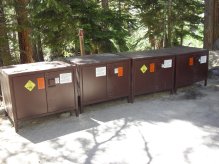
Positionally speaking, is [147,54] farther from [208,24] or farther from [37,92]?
[208,24]

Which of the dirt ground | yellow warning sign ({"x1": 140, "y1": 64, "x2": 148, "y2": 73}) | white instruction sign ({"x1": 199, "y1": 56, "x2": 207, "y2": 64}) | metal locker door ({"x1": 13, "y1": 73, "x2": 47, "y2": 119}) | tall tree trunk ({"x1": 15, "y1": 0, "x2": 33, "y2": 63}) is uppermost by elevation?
tall tree trunk ({"x1": 15, "y1": 0, "x2": 33, "y2": 63})

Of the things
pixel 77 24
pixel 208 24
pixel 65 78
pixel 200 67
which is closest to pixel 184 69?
pixel 200 67

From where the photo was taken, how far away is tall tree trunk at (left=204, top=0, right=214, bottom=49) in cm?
1149

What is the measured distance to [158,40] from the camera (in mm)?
14555

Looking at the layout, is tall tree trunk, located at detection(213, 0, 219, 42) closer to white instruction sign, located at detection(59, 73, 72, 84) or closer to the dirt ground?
the dirt ground

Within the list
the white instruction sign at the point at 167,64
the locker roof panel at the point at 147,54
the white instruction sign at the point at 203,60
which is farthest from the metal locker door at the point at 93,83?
the white instruction sign at the point at 203,60

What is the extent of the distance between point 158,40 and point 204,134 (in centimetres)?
951

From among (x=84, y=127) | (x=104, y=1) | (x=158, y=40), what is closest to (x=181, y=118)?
(x=84, y=127)

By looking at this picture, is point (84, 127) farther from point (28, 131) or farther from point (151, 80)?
point (151, 80)

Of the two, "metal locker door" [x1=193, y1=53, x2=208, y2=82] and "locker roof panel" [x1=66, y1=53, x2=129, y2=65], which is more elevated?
"locker roof panel" [x1=66, y1=53, x2=129, y2=65]

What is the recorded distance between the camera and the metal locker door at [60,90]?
6.00 m

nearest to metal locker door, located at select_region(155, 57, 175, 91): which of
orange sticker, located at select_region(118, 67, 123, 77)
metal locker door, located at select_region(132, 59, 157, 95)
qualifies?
metal locker door, located at select_region(132, 59, 157, 95)

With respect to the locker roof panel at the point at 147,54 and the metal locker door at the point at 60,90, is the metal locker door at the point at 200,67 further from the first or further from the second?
the metal locker door at the point at 60,90

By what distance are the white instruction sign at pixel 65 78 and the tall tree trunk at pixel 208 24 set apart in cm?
760
